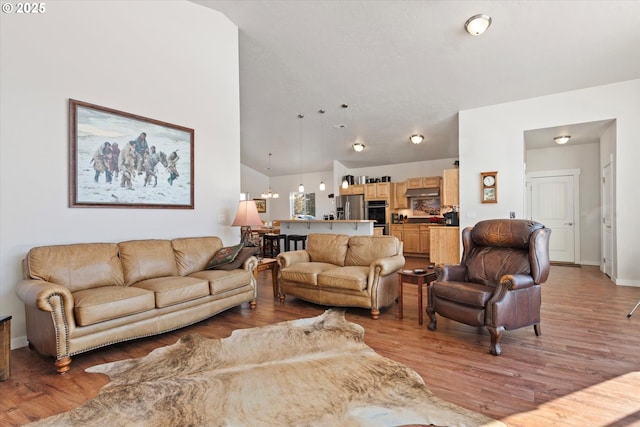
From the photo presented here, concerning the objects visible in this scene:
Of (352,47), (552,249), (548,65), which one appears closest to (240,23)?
(352,47)

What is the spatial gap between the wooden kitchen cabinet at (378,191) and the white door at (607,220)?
4.62m

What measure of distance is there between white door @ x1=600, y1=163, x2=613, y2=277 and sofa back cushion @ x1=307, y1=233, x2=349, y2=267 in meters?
4.67

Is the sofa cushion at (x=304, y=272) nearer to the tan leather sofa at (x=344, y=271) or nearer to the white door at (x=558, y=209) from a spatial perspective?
the tan leather sofa at (x=344, y=271)

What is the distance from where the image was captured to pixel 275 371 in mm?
2279

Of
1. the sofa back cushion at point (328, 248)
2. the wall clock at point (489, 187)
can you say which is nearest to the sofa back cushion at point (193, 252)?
the sofa back cushion at point (328, 248)

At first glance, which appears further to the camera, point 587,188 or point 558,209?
point 558,209

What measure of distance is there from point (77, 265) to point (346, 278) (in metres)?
2.64

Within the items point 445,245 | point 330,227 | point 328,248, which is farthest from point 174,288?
point 445,245

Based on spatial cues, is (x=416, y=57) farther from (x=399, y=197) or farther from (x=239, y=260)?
(x=399, y=197)

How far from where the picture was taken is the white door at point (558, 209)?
6781 millimetres

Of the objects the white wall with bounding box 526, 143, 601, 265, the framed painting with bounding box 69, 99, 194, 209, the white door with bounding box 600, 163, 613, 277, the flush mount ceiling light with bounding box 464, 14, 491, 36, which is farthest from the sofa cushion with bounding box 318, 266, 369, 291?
the white wall with bounding box 526, 143, 601, 265

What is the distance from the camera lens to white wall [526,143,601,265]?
6.50 metres

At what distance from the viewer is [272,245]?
7863 mm

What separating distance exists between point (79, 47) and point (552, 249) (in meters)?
8.92
